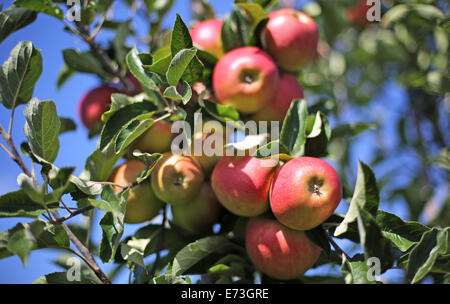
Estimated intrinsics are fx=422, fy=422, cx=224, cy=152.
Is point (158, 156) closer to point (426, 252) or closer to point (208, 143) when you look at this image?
point (208, 143)

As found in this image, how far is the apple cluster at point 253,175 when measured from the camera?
1.27 m

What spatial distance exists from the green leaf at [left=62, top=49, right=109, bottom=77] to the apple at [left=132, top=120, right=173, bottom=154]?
47 cm

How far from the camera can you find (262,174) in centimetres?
133

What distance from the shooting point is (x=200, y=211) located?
1521 mm

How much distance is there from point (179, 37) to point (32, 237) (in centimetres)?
71

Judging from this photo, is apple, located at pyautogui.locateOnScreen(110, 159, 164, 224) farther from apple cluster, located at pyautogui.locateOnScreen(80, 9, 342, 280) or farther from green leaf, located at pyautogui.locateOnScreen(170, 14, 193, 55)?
green leaf, located at pyautogui.locateOnScreen(170, 14, 193, 55)

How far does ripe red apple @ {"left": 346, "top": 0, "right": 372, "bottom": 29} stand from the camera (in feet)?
10.00

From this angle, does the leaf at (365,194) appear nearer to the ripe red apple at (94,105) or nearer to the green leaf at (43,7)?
the ripe red apple at (94,105)

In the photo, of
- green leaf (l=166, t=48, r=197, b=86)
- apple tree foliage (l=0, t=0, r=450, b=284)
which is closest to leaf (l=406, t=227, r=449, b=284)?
apple tree foliage (l=0, t=0, r=450, b=284)

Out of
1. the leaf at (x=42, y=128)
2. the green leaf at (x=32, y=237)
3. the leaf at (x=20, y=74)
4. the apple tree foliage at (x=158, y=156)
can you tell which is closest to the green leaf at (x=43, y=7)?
the apple tree foliage at (x=158, y=156)

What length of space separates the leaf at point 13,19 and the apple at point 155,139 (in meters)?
0.61
